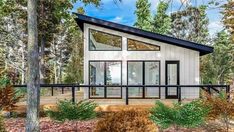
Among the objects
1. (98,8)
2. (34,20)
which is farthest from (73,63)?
(34,20)

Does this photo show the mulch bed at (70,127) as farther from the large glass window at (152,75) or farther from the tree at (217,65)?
the tree at (217,65)

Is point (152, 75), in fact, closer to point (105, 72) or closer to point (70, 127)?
point (105, 72)

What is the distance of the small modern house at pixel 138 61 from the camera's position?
19.5m

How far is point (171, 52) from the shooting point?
776 inches

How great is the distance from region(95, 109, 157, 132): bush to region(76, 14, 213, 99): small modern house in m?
12.3

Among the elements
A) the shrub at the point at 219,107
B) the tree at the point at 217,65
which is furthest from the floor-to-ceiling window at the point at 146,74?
the tree at the point at 217,65

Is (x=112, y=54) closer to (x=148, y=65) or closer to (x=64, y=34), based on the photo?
(x=148, y=65)

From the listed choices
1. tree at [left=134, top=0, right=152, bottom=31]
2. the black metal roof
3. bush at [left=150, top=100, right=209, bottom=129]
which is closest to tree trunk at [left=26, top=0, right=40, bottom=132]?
bush at [left=150, top=100, right=209, bottom=129]

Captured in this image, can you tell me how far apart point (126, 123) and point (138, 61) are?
42.5 feet

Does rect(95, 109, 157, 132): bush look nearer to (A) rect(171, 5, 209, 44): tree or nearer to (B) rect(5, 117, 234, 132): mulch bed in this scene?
(B) rect(5, 117, 234, 132): mulch bed

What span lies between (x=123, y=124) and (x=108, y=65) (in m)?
12.7

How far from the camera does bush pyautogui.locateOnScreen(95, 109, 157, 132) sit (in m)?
6.87

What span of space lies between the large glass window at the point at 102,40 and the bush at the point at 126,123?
12.6 m

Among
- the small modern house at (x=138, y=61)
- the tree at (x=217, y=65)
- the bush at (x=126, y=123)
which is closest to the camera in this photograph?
the bush at (x=126, y=123)
